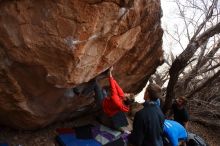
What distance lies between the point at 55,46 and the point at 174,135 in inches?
→ 120

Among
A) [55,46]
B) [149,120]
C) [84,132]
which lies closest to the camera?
[55,46]

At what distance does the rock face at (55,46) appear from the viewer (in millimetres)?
4145

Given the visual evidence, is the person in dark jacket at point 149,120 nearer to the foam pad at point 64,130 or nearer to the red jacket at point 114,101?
the red jacket at point 114,101

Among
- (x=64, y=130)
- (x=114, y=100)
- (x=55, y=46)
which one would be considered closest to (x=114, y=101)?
(x=114, y=100)

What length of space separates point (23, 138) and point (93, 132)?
4.40 ft

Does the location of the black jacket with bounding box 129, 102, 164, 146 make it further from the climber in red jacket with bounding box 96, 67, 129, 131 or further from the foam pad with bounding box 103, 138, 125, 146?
the foam pad with bounding box 103, 138, 125, 146

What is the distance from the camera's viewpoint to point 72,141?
6344mm

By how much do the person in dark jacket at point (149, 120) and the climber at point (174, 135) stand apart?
45.0 inches

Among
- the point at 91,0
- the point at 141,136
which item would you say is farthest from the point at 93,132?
the point at 91,0

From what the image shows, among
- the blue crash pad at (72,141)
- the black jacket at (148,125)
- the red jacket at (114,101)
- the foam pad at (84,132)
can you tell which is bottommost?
the blue crash pad at (72,141)

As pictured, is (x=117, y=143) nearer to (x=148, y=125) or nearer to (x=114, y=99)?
(x=114, y=99)

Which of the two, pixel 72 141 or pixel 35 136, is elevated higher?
pixel 35 136

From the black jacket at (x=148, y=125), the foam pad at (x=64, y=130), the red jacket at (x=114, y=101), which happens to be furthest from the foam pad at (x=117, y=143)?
the black jacket at (x=148, y=125)

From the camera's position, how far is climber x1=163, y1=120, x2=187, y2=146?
20.4 feet
